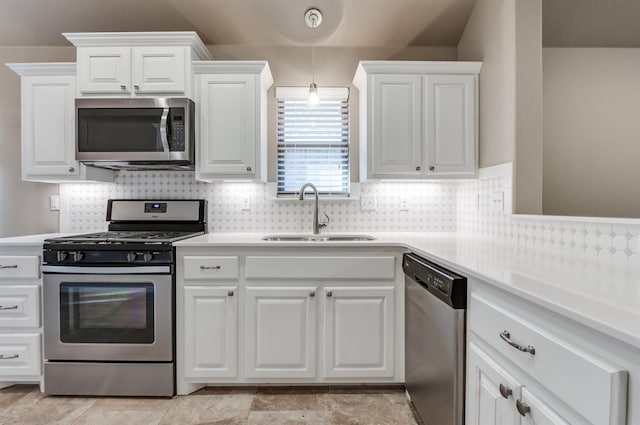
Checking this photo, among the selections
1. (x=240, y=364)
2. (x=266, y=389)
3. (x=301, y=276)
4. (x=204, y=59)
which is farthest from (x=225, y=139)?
(x=266, y=389)

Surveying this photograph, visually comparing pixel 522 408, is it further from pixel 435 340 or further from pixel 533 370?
pixel 435 340

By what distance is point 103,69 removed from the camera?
7.63ft

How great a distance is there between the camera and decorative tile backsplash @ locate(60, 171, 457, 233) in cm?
275

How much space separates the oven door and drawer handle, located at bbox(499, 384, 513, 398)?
5.79 feet

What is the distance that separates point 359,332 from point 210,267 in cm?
101

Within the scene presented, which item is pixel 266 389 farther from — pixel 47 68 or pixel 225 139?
pixel 47 68

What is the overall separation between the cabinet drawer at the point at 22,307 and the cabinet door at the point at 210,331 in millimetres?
927

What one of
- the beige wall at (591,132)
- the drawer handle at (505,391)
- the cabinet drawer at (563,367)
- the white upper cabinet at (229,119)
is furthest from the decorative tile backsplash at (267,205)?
the drawer handle at (505,391)

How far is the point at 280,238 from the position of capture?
2.60 m

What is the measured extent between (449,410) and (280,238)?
160 cm

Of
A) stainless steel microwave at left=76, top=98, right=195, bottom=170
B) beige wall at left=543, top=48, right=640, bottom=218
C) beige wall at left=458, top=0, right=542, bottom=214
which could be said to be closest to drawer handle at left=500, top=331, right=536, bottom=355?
beige wall at left=458, top=0, right=542, bottom=214

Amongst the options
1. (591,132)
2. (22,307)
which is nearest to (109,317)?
(22,307)

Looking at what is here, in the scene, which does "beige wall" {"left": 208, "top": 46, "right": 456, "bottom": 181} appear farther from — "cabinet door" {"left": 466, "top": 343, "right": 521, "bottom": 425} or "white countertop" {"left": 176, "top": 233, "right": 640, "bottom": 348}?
"cabinet door" {"left": 466, "top": 343, "right": 521, "bottom": 425}

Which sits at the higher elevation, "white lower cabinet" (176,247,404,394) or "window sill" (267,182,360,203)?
"window sill" (267,182,360,203)
